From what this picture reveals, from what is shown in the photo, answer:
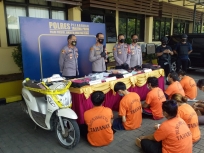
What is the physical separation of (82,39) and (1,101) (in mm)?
2938

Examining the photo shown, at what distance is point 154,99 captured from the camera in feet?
12.4

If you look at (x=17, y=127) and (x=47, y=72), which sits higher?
(x=47, y=72)

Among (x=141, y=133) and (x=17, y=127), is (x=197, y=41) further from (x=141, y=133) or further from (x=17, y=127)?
(x=17, y=127)

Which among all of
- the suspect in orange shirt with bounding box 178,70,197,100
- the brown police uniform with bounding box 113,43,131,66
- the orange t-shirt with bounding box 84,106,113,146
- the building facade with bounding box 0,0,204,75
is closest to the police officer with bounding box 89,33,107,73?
the brown police uniform with bounding box 113,43,131,66

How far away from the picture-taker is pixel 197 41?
8.38 meters

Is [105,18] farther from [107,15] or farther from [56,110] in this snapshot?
[56,110]

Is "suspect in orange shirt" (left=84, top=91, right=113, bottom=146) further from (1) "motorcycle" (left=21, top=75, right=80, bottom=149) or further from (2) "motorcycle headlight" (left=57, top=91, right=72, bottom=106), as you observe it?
(2) "motorcycle headlight" (left=57, top=91, right=72, bottom=106)

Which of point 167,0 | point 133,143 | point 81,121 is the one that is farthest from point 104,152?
point 167,0

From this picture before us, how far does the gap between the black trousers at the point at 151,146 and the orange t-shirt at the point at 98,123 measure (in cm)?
53

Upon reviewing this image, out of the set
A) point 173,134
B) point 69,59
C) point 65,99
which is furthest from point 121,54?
point 173,134

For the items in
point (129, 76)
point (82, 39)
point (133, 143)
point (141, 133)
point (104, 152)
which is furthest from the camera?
point (82, 39)

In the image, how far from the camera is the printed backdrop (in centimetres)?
475

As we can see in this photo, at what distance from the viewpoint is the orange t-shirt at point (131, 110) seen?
131 inches

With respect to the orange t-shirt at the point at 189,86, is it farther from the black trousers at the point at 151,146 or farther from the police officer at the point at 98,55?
the black trousers at the point at 151,146
